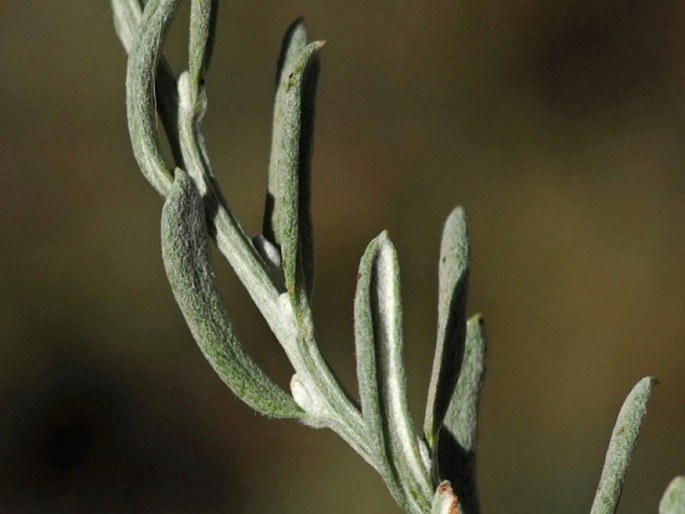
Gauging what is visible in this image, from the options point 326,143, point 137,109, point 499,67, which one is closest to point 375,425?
point 137,109

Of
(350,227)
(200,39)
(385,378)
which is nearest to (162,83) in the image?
(200,39)

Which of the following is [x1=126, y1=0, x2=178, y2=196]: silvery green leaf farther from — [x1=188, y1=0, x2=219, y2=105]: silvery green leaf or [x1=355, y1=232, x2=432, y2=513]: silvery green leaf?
[x1=355, y1=232, x2=432, y2=513]: silvery green leaf

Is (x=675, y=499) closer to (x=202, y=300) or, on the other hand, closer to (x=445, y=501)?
(x=445, y=501)

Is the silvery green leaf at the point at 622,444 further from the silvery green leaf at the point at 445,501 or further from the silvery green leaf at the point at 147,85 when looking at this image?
the silvery green leaf at the point at 147,85

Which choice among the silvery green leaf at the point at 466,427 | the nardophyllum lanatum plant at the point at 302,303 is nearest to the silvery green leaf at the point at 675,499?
the nardophyllum lanatum plant at the point at 302,303

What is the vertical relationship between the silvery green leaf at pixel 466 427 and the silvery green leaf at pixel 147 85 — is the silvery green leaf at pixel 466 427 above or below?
below

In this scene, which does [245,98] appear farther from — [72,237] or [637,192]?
[637,192]
